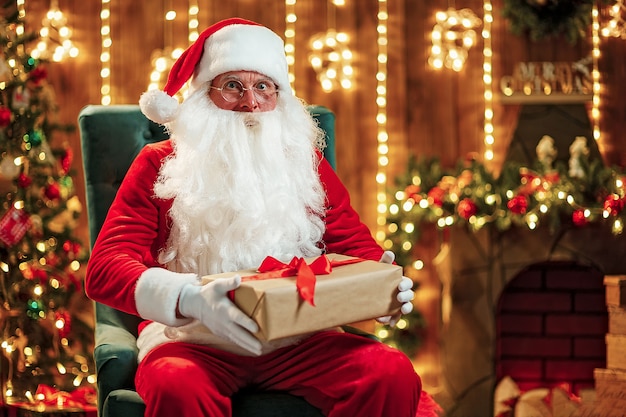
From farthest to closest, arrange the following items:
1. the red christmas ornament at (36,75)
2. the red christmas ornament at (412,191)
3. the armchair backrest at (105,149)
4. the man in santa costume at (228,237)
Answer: the red christmas ornament at (412,191), the red christmas ornament at (36,75), the armchair backrest at (105,149), the man in santa costume at (228,237)

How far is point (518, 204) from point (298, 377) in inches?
64.4

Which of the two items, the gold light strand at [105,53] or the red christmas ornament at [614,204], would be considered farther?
the gold light strand at [105,53]

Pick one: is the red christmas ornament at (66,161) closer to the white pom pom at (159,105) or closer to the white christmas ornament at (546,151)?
the white pom pom at (159,105)

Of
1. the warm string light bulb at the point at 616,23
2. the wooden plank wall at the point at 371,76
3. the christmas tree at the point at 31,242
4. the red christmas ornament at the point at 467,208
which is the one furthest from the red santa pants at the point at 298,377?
the warm string light bulb at the point at 616,23

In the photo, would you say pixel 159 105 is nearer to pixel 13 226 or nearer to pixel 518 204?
pixel 13 226

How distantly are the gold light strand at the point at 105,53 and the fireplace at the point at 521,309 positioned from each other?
5.57 feet

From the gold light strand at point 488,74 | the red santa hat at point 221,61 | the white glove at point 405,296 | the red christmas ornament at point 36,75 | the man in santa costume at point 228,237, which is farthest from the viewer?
the gold light strand at point 488,74

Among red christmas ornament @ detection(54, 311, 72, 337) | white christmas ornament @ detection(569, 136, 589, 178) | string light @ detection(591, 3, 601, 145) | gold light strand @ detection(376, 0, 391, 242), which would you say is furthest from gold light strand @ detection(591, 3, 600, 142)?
red christmas ornament @ detection(54, 311, 72, 337)

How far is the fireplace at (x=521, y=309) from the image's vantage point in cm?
356

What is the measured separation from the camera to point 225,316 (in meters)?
1.89

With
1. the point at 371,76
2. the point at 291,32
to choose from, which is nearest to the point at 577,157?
the point at 371,76

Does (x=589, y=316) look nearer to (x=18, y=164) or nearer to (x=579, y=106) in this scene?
(x=579, y=106)

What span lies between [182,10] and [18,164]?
3.46 feet

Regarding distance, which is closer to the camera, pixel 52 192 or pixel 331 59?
pixel 52 192
